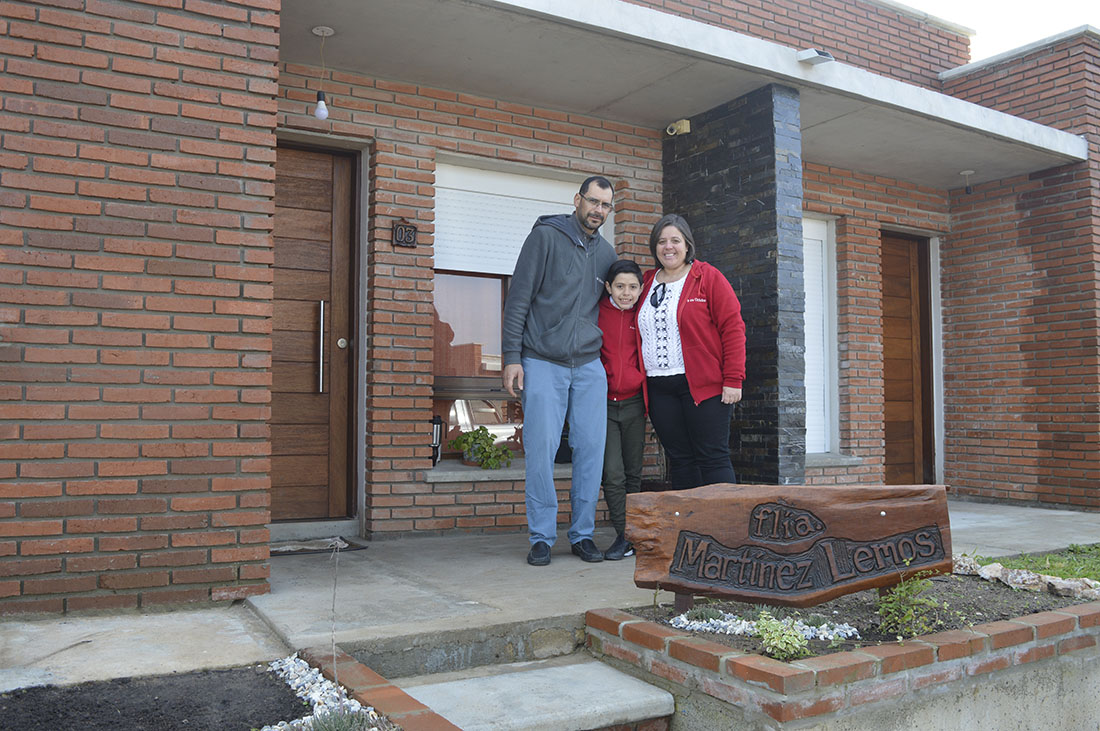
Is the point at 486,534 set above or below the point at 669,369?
below

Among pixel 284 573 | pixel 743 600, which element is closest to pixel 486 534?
pixel 284 573

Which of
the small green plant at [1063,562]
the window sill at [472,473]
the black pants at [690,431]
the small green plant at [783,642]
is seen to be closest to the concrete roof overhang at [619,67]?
the black pants at [690,431]

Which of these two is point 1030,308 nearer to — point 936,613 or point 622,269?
point 622,269

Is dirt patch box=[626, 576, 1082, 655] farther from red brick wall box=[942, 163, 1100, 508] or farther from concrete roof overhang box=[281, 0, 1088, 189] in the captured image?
red brick wall box=[942, 163, 1100, 508]

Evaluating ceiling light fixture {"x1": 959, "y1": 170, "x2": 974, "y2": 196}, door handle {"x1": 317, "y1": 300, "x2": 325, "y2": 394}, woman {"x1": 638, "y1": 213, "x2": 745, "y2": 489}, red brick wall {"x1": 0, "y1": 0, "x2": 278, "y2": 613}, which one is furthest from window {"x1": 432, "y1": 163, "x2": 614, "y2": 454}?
ceiling light fixture {"x1": 959, "y1": 170, "x2": 974, "y2": 196}

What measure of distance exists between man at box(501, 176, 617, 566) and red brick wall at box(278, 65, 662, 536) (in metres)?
1.17

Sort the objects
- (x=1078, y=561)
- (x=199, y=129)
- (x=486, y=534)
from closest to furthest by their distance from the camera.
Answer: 1. (x=199, y=129)
2. (x=1078, y=561)
3. (x=486, y=534)

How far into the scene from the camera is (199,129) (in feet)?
11.9

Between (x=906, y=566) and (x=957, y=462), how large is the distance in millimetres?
5736

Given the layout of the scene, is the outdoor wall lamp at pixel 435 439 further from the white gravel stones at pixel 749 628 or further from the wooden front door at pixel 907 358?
the wooden front door at pixel 907 358

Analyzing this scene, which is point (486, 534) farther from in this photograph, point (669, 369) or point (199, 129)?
point (199, 129)

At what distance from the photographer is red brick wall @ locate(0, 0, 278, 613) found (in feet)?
10.9

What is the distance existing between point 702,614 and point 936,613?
95 cm

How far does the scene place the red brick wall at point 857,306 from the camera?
300 inches
